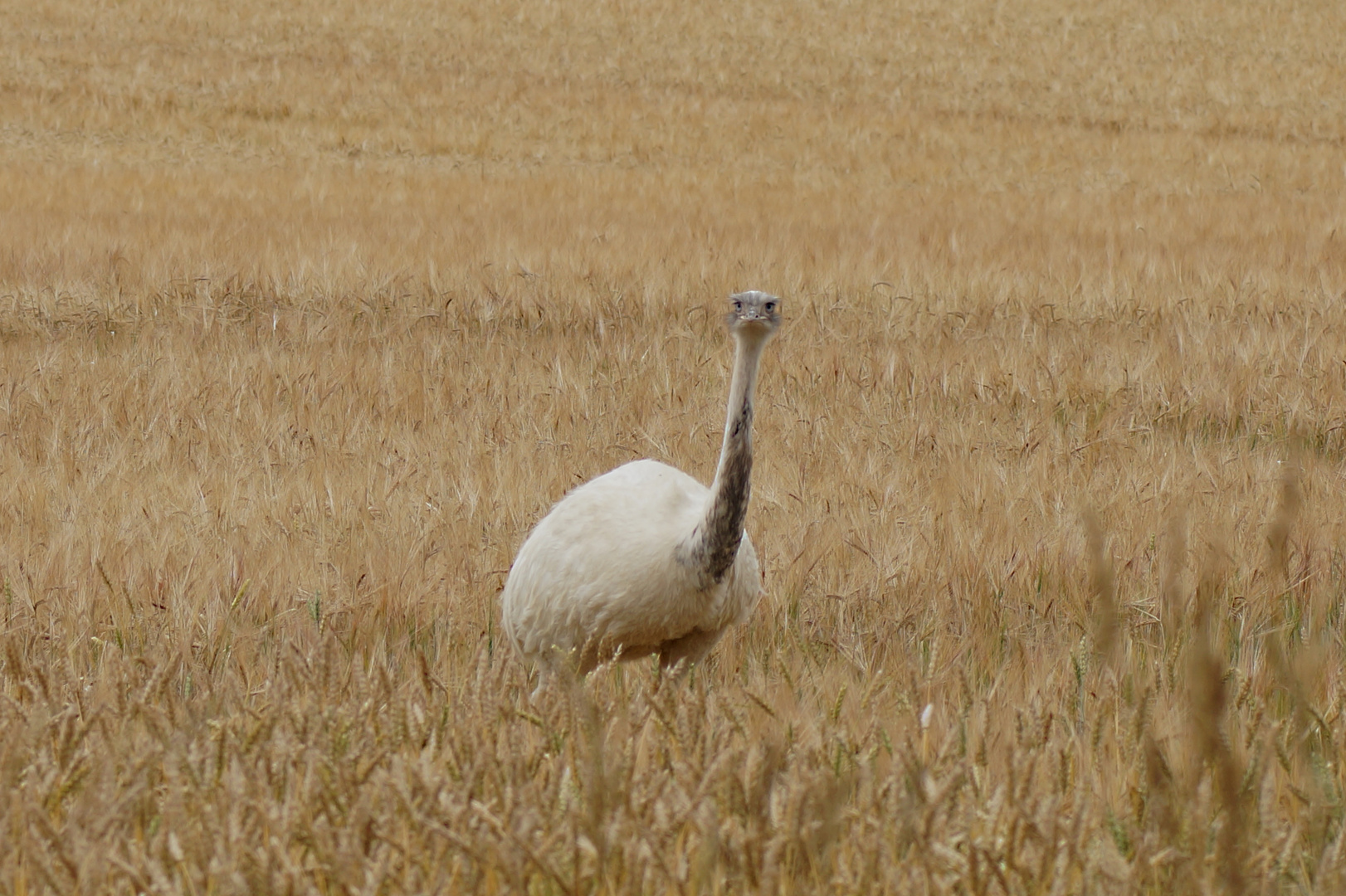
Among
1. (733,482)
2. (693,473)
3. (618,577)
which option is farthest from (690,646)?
(693,473)

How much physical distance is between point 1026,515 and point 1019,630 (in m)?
0.82

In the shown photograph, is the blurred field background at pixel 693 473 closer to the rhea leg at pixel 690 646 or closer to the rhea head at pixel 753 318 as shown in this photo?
the rhea leg at pixel 690 646

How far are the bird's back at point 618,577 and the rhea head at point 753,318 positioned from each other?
0.35 m

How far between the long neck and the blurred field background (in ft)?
0.92

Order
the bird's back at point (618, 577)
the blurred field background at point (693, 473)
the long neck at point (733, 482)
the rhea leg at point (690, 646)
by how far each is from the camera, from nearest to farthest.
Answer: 1. the blurred field background at point (693, 473)
2. the long neck at point (733, 482)
3. the bird's back at point (618, 577)
4. the rhea leg at point (690, 646)

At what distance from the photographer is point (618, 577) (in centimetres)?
308

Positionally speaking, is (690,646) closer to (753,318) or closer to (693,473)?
(753,318)

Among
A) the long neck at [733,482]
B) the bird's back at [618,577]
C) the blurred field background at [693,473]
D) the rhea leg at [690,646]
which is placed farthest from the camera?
the rhea leg at [690,646]

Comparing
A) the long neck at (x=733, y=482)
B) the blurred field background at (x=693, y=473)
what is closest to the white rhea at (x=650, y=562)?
the long neck at (x=733, y=482)

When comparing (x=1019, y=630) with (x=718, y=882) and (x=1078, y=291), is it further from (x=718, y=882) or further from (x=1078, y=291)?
(x=1078, y=291)

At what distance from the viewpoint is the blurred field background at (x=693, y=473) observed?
1677 millimetres

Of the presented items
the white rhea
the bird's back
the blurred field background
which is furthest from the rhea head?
the blurred field background

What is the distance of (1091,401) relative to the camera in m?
6.35

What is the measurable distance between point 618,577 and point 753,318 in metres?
0.66
